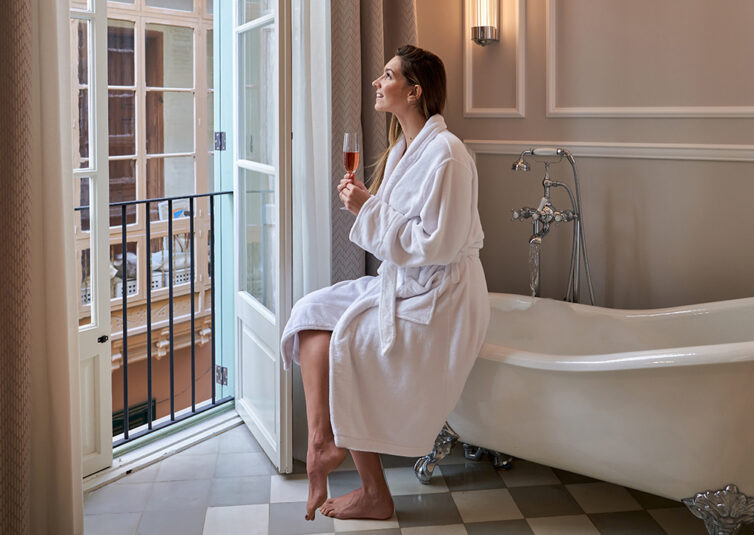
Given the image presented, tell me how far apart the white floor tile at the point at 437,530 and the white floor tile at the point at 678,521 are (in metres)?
0.65

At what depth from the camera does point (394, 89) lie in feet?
8.32

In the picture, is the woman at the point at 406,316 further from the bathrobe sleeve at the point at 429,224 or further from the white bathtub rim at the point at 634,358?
the white bathtub rim at the point at 634,358

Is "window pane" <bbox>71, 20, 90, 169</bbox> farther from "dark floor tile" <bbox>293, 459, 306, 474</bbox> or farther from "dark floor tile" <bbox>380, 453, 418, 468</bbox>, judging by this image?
"dark floor tile" <bbox>380, 453, 418, 468</bbox>

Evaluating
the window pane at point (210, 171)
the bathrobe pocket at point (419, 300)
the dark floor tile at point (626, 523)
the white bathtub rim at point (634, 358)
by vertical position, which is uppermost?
the window pane at point (210, 171)

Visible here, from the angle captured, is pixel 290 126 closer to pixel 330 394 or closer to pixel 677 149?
pixel 330 394

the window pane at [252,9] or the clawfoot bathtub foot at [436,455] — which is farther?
the window pane at [252,9]

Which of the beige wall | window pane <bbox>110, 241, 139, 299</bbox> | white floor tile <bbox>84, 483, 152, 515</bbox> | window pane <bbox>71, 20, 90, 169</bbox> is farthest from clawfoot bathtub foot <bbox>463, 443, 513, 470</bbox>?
window pane <bbox>110, 241, 139, 299</bbox>

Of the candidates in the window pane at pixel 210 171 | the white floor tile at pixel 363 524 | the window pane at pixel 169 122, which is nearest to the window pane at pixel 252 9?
the white floor tile at pixel 363 524

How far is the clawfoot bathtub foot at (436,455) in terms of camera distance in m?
2.77

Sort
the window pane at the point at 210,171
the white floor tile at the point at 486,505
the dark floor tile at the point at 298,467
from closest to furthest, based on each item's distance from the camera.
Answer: the white floor tile at the point at 486,505 < the dark floor tile at the point at 298,467 < the window pane at the point at 210,171

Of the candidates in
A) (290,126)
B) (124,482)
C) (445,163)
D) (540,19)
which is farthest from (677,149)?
(124,482)

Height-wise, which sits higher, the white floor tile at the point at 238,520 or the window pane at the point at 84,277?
the window pane at the point at 84,277

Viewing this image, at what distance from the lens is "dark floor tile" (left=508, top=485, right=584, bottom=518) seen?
264 cm

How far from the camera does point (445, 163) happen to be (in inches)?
91.4
